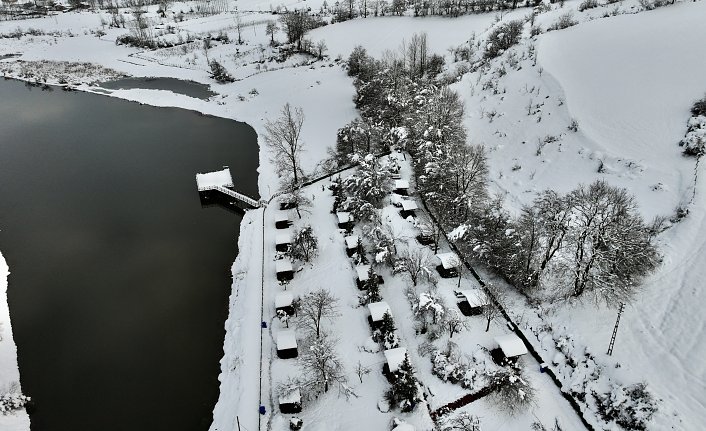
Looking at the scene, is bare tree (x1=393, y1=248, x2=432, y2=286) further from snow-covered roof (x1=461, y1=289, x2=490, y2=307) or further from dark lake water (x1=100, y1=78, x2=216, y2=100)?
dark lake water (x1=100, y1=78, x2=216, y2=100)

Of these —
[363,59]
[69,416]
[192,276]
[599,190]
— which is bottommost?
[69,416]

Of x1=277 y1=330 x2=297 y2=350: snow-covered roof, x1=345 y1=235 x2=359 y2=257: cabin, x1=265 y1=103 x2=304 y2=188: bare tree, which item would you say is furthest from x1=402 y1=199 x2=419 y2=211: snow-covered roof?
x1=277 y1=330 x2=297 y2=350: snow-covered roof

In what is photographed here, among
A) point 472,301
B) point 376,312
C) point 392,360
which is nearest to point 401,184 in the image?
point 472,301

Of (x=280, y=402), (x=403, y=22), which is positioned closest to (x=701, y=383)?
(x=280, y=402)

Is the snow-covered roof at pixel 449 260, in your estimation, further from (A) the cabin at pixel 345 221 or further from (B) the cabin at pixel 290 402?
(B) the cabin at pixel 290 402

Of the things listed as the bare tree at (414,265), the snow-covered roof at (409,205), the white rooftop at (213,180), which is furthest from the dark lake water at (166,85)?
the bare tree at (414,265)

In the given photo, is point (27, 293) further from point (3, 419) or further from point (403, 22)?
point (403, 22)
